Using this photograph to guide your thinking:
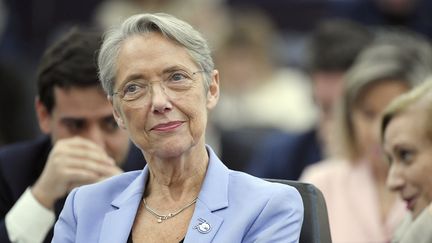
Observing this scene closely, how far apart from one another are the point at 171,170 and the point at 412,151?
1117mm

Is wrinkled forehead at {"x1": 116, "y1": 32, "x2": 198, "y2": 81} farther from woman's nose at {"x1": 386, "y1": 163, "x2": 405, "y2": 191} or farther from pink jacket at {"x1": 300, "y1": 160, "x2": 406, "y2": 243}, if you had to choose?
pink jacket at {"x1": 300, "y1": 160, "x2": 406, "y2": 243}

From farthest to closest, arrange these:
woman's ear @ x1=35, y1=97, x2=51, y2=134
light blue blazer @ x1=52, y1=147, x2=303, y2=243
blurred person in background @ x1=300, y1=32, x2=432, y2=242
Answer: blurred person in background @ x1=300, y1=32, x2=432, y2=242 < woman's ear @ x1=35, y1=97, x2=51, y2=134 < light blue blazer @ x1=52, y1=147, x2=303, y2=243

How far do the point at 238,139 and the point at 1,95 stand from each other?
2152 mm

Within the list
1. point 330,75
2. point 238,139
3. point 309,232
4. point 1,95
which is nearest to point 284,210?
point 309,232

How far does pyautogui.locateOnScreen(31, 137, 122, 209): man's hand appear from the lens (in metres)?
4.49

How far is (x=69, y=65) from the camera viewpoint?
4.74m

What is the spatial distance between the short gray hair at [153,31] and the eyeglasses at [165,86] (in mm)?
75

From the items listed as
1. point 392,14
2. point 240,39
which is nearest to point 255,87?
point 240,39

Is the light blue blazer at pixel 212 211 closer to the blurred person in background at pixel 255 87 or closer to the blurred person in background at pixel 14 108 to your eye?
the blurred person in background at pixel 14 108

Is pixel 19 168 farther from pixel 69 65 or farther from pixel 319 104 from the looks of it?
pixel 319 104

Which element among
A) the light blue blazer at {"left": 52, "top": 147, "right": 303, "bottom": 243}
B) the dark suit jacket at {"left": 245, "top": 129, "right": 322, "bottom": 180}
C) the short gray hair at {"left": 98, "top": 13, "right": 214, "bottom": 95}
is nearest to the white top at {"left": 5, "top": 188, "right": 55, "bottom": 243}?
the light blue blazer at {"left": 52, "top": 147, "right": 303, "bottom": 243}

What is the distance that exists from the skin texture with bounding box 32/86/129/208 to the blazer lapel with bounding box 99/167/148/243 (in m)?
0.64

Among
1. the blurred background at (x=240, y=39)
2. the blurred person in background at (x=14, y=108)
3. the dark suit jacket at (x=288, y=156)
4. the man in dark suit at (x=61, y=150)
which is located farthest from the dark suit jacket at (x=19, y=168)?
the blurred person in background at (x=14, y=108)

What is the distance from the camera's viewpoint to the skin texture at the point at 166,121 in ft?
12.1
